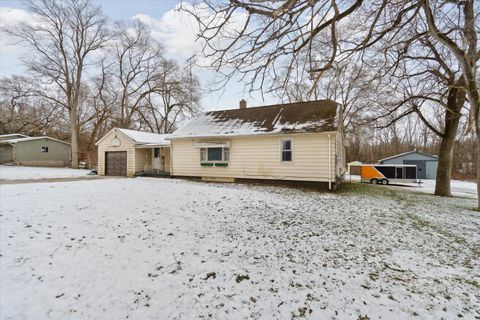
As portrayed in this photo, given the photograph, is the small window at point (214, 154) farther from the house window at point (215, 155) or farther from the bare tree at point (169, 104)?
the bare tree at point (169, 104)

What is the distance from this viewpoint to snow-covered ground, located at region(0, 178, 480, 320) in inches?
107

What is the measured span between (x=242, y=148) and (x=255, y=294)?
418 inches

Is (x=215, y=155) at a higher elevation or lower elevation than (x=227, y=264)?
higher

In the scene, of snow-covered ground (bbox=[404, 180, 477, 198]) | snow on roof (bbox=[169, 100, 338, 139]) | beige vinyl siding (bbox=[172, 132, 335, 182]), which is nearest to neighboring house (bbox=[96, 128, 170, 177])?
beige vinyl siding (bbox=[172, 132, 335, 182])

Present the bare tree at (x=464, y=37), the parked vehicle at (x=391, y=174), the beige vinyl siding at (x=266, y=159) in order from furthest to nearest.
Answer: the parked vehicle at (x=391, y=174) → the beige vinyl siding at (x=266, y=159) → the bare tree at (x=464, y=37)

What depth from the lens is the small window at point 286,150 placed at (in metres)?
12.1

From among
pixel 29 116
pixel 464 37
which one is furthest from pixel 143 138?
pixel 29 116

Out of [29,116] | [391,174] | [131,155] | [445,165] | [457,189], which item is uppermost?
[29,116]

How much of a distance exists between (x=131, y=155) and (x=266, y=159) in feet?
34.8

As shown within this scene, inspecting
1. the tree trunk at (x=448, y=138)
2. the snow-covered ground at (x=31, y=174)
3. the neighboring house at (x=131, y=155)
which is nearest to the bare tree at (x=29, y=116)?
the snow-covered ground at (x=31, y=174)

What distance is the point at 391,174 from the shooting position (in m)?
20.2

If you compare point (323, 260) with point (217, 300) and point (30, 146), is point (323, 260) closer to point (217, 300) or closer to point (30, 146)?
point (217, 300)

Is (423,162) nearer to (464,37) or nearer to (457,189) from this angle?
(457,189)

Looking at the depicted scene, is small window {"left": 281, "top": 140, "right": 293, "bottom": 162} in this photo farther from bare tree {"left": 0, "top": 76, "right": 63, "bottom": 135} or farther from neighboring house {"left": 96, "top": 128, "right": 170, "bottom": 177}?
bare tree {"left": 0, "top": 76, "right": 63, "bottom": 135}
